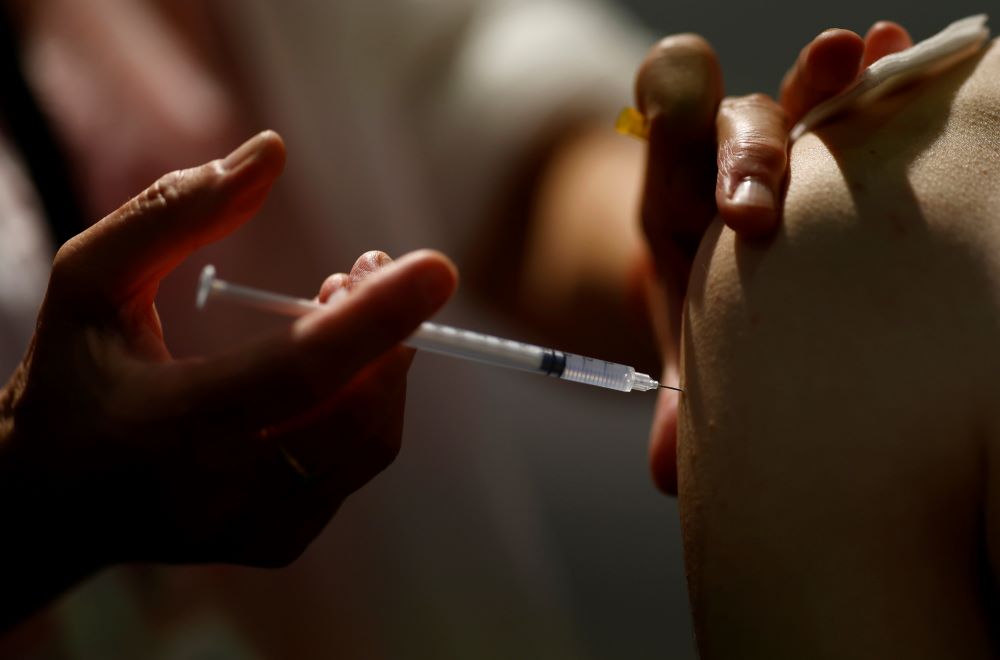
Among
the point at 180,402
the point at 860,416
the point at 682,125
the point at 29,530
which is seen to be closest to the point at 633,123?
the point at 682,125

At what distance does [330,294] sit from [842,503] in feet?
1.19

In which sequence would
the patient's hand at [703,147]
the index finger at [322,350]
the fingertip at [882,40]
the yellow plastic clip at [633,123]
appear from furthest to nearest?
the yellow plastic clip at [633,123] → the fingertip at [882,40] → the patient's hand at [703,147] → the index finger at [322,350]

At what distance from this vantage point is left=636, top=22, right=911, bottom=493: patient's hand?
571mm

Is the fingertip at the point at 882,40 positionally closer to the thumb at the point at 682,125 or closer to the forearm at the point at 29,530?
the thumb at the point at 682,125

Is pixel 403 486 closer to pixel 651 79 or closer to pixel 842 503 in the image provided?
pixel 651 79

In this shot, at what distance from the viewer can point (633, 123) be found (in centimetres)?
82

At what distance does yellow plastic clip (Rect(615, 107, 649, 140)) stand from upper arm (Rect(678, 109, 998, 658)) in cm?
29

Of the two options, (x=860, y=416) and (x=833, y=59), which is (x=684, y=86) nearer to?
(x=833, y=59)

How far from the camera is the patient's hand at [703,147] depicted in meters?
0.57

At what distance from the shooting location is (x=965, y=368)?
0.50 m

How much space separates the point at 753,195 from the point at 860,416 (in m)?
0.16

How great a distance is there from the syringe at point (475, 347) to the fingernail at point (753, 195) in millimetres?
149

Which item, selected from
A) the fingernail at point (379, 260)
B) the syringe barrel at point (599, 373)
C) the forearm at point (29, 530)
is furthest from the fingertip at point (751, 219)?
the forearm at point (29, 530)

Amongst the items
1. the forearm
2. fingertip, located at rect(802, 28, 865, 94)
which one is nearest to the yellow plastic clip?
fingertip, located at rect(802, 28, 865, 94)
